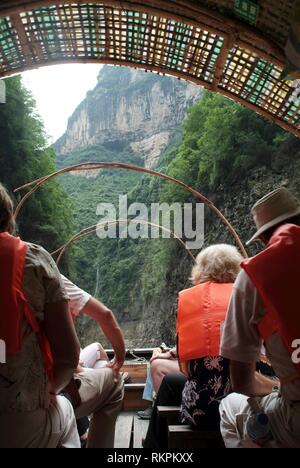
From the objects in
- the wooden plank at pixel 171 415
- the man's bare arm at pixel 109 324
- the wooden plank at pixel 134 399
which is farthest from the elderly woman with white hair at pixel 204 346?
the wooden plank at pixel 134 399

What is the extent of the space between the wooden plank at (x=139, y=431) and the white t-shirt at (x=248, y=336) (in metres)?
1.20

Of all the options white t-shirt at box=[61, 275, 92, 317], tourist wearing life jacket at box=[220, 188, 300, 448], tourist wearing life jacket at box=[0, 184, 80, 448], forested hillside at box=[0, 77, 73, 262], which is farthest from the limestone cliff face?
tourist wearing life jacket at box=[0, 184, 80, 448]

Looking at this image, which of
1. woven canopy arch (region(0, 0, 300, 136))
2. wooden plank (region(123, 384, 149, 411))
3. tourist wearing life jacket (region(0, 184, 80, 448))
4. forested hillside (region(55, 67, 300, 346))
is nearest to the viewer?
tourist wearing life jacket (region(0, 184, 80, 448))

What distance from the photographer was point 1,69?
7.70ft

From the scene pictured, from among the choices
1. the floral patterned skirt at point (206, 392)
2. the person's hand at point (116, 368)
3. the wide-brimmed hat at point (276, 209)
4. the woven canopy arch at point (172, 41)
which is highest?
the woven canopy arch at point (172, 41)

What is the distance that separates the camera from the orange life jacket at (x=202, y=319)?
1653mm

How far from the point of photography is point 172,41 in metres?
2.41

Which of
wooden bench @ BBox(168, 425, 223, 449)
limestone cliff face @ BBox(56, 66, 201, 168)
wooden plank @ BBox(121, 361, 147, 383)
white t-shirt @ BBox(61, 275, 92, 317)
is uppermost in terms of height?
limestone cliff face @ BBox(56, 66, 201, 168)

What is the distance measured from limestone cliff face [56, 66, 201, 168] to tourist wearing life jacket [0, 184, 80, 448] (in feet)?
102

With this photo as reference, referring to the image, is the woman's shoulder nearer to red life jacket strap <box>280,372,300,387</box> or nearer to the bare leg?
red life jacket strap <box>280,372,300,387</box>

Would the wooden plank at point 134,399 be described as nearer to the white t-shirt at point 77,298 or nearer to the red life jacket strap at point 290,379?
the white t-shirt at point 77,298

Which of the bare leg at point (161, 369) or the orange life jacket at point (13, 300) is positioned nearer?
the orange life jacket at point (13, 300)

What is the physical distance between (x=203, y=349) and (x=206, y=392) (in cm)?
18

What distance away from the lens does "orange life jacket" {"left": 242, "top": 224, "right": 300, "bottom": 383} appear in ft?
3.38
